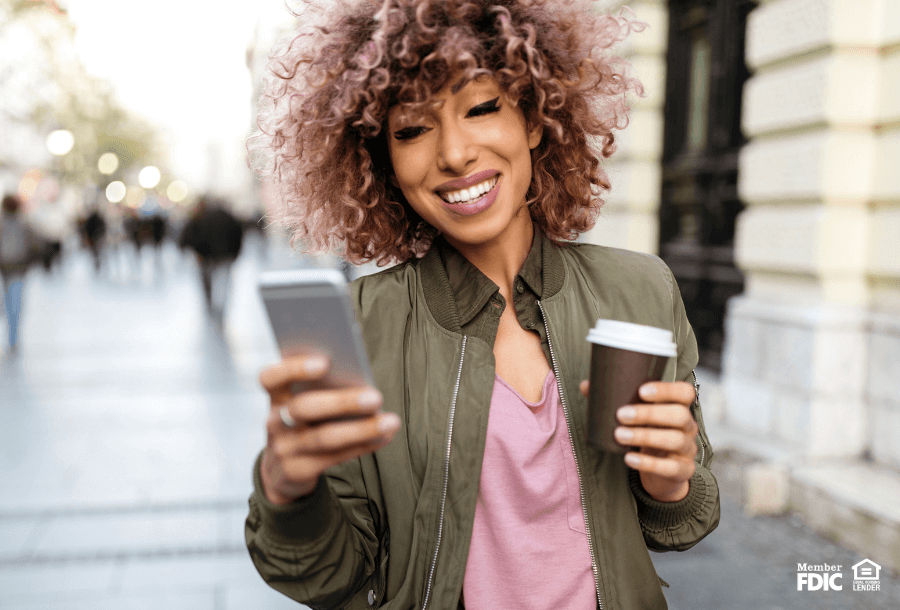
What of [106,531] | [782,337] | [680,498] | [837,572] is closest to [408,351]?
[680,498]

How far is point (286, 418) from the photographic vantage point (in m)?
1.15

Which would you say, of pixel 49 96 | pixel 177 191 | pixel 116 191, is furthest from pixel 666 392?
pixel 177 191

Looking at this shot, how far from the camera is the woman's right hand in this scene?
1071 mm

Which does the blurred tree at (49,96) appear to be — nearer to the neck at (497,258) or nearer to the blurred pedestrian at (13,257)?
the blurred pedestrian at (13,257)

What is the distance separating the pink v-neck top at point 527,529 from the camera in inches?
59.8

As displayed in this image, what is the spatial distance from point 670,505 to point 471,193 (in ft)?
2.42

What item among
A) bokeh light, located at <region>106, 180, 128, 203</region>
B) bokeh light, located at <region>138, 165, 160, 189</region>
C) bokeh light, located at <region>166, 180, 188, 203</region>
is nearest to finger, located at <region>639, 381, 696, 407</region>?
bokeh light, located at <region>138, 165, 160, 189</region>

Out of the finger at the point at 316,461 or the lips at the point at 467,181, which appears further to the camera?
Answer: the lips at the point at 467,181

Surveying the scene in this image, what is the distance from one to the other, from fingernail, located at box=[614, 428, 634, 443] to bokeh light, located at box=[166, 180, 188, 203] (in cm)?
8974

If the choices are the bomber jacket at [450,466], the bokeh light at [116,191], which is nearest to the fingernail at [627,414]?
the bomber jacket at [450,466]

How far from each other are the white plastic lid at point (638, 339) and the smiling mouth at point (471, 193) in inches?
19.1

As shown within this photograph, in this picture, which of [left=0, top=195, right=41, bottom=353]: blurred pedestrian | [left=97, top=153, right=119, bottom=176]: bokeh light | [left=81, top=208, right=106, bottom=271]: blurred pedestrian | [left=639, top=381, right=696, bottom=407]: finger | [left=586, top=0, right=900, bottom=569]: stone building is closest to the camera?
[left=639, top=381, right=696, bottom=407]: finger

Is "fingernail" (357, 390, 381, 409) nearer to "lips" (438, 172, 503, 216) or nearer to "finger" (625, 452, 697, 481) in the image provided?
"finger" (625, 452, 697, 481)

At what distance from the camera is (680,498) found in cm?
155
